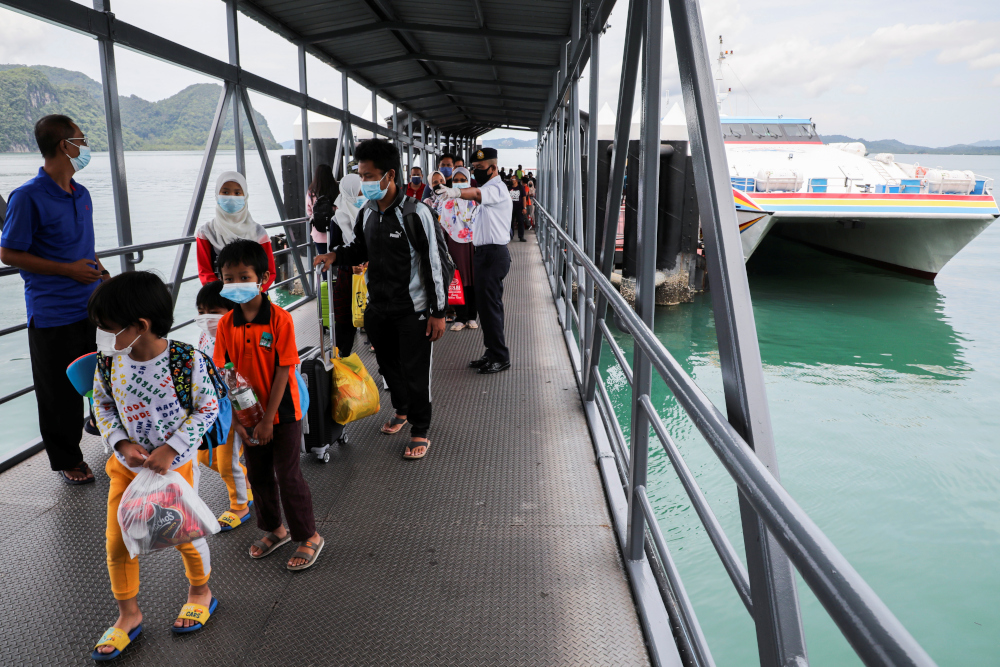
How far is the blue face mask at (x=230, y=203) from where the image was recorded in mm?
2934

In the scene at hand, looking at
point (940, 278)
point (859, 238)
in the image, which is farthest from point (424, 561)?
point (940, 278)

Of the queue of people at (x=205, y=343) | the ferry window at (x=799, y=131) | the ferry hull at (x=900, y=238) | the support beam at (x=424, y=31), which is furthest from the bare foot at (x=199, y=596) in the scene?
the ferry window at (x=799, y=131)

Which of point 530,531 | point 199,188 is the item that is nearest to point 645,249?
point 530,531

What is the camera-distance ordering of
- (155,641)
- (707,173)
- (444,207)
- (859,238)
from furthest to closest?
(859,238) → (444,207) → (155,641) → (707,173)

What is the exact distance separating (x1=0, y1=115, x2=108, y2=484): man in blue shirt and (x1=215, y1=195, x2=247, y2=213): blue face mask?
0.52 meters

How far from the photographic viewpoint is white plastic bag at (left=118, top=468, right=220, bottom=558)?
1.69 meters

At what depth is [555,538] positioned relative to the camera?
2.41 meters

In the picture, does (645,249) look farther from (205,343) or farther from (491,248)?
(491,248)

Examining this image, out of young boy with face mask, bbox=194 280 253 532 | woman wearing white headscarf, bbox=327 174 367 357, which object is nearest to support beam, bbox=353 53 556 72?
woman wearing white headscarf, bbox=327 174 367 357

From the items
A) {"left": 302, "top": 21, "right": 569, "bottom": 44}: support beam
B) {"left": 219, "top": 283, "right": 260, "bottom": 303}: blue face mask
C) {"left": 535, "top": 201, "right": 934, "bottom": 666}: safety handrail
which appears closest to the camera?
{"left": 535, "top": 201, "right": 934, "bottom": 666}: safety handrail

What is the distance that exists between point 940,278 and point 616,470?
21.1 metres

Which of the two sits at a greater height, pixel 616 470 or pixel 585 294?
pixel 585 294

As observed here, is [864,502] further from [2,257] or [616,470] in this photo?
[2,257]

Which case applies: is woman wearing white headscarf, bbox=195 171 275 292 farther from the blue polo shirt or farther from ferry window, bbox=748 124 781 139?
ferry window, bbox=748 124 781 139
